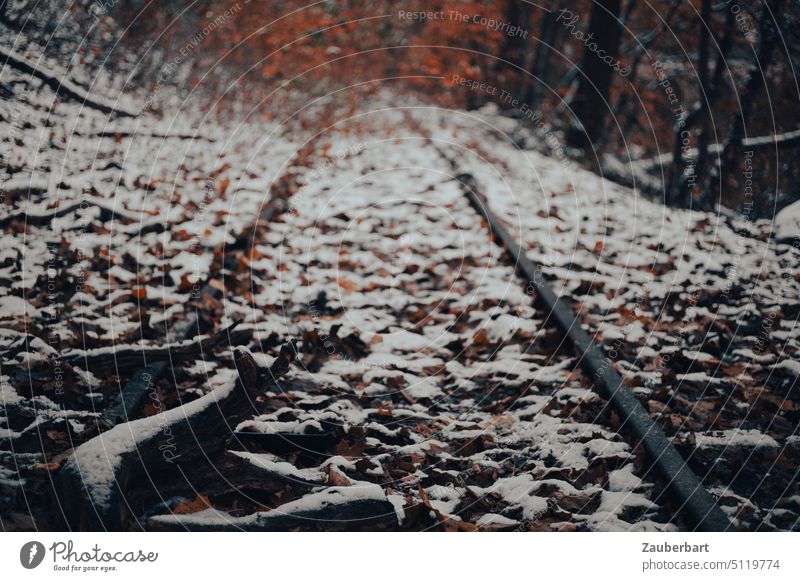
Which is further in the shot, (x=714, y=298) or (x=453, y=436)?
(x=714, y=298)

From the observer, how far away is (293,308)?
15.8 ft

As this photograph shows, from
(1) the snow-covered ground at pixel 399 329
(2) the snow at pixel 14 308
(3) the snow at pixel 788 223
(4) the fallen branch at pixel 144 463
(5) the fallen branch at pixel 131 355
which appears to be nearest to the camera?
(4) the fallen branch at pixel 144 463

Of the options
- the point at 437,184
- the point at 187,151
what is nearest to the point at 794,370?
the point at 437,184

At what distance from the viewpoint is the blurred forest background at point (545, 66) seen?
286 inches

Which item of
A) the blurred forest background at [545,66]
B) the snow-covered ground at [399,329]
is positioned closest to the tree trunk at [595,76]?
the blurred forest background at [545,66]

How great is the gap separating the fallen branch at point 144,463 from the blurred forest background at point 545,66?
3.92 meters

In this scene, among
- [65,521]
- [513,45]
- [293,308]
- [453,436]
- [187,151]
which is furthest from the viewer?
[513,45]

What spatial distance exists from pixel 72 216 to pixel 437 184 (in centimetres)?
502

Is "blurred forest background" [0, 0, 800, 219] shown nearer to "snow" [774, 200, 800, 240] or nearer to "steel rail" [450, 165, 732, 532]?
"snow" [774, 200, 800, 240]

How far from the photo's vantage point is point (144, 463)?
2.55 m

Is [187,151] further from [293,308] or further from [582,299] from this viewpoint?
[582,299]

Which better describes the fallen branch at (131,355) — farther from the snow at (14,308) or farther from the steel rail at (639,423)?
the steel rail at (639,423)

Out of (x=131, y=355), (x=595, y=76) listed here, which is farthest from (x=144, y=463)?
(x=595, y=76)

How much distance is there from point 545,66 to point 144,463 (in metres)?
16.9
